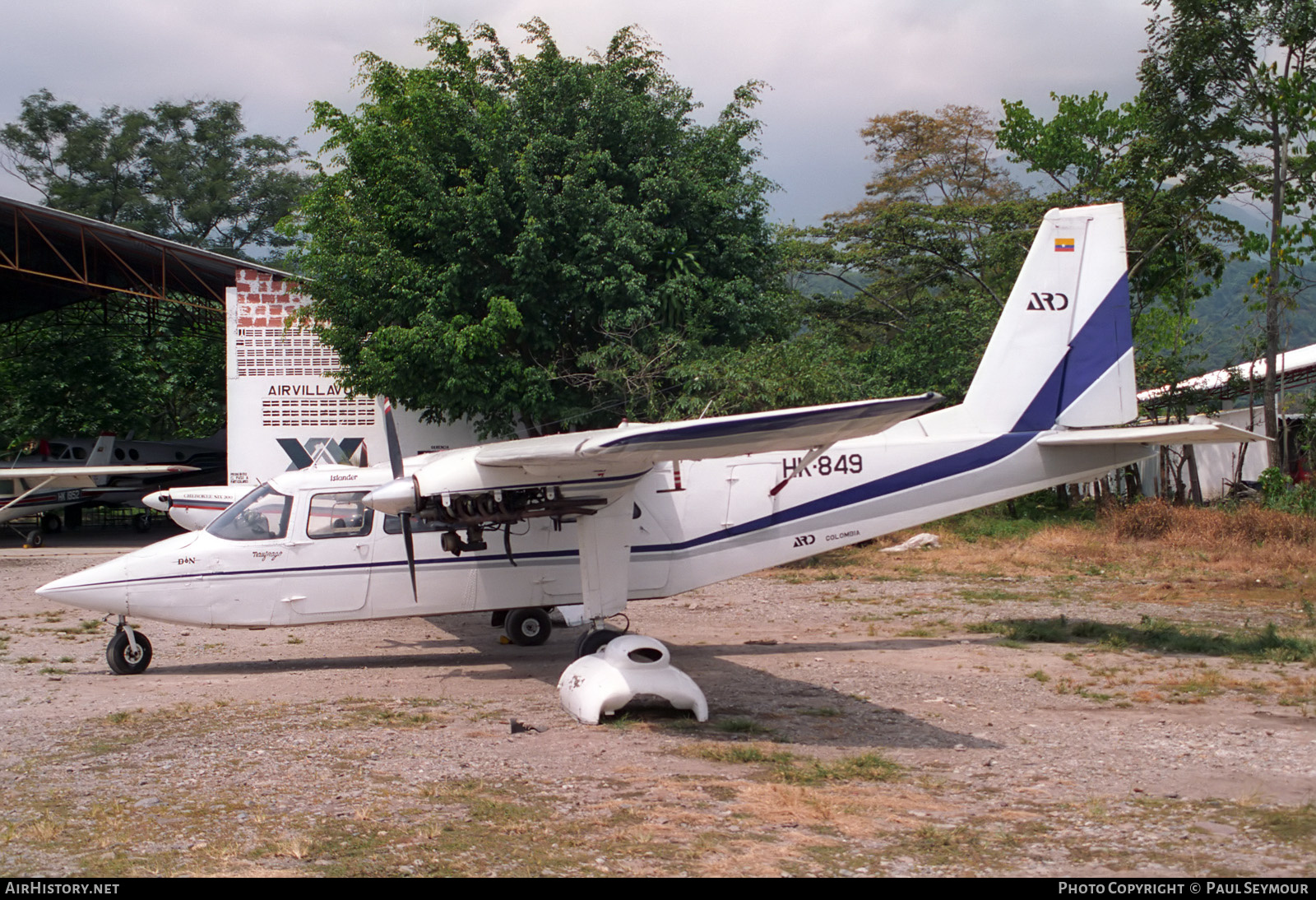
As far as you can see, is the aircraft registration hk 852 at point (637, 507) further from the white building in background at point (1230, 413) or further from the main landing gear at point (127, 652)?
the white building in background at point (1230, 413)

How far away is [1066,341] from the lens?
40.4ft

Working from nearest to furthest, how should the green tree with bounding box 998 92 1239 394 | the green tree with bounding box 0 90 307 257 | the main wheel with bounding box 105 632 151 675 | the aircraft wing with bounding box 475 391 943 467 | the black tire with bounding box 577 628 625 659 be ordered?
1. the aircraft wing with bounding box 475 391 943 467
2. the black tire with bounding box 577 628 625 659
3. the main wheel with bounding box 105 632 151 675
4. the green tree with bounding box 998 92 1239 394
5. the green tree with bounding box 0 90 307 257

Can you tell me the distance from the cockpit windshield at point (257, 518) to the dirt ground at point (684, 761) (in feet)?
5.14

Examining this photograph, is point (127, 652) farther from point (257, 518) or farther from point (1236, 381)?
point (1236, 381)

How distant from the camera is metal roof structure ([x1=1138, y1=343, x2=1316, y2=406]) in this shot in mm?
25391

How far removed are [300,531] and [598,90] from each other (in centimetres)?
1374

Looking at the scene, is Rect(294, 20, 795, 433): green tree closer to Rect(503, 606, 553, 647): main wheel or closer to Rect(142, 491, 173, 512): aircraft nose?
Rect(142, 491, 173, 512): aircraft nose

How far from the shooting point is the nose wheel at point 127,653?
434 inches

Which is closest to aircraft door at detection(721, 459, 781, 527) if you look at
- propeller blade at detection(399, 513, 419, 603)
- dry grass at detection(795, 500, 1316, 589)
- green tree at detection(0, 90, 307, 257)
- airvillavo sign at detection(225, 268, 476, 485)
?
propeller blade at detection(399, 513, 419, 603)

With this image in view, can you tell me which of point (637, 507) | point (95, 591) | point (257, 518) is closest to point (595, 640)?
point (637, 507)

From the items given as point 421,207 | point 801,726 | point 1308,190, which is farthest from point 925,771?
point 1308,190

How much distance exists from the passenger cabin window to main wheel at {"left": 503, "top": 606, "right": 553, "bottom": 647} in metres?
2.39
